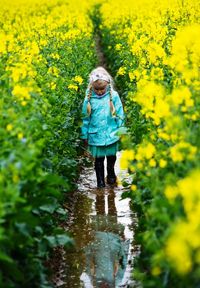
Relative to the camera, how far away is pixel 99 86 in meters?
7.97

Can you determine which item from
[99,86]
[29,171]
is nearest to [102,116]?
[99,86]

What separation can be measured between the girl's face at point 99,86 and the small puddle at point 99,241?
49.7 inches

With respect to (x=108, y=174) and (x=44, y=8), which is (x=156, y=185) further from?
(x=44, y=8)

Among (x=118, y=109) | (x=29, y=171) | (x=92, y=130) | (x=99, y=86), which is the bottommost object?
(x=29, y=171)

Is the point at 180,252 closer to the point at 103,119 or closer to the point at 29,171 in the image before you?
the point at 29,171

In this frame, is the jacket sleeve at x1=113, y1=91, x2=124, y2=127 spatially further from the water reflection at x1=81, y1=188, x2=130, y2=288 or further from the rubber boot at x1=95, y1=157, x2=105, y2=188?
the water reflection at x1=81, y1=188, x2=130, y2=288


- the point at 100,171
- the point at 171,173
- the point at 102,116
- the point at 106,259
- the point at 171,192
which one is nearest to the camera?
the point at 171,192

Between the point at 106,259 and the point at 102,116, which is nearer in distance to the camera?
the point at 106,259

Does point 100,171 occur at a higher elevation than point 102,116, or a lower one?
lower

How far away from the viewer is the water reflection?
570 cm

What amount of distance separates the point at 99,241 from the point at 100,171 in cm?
183

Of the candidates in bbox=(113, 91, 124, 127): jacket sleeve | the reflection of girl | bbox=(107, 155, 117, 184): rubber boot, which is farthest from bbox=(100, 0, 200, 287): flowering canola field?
bbox=(107, 155, 117, 184): rubber boot

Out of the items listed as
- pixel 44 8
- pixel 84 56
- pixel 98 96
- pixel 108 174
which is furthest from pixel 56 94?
pixel 44 8

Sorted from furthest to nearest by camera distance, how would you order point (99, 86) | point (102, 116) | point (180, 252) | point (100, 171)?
point (100, 171)
point (102, 116)
point (99, 86)
point (180, 252)
